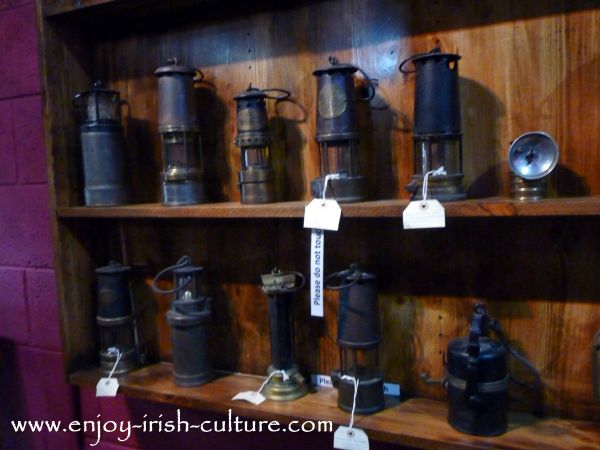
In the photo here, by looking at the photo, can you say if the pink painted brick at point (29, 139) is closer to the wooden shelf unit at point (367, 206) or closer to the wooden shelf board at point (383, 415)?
the wooden shelf unit at point (367, 206)

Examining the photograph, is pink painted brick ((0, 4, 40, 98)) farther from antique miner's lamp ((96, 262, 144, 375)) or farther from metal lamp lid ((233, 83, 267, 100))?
metal lamp lid ((233, 83, 267, 100))

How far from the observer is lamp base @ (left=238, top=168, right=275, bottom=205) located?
4.32ft

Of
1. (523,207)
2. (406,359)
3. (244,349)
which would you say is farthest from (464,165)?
(244,349)

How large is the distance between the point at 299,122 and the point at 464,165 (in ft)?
1.38

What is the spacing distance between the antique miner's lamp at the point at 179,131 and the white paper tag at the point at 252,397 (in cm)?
49

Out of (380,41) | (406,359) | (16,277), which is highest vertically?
(380,41)

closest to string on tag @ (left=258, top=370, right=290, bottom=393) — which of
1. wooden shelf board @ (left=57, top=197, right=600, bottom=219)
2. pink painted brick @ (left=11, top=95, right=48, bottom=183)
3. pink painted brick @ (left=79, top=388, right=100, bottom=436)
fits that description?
wooden shelf board @ (left=57, top=197, right=600, bottom=219)

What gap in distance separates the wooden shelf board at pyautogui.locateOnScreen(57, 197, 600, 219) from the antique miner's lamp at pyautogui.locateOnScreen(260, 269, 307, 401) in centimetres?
19

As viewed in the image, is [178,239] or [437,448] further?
[178,239]

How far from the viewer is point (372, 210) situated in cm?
112

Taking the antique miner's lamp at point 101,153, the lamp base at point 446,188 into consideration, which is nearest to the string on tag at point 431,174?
the lamp base at point 446,188

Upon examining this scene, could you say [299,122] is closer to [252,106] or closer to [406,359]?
[252,106]

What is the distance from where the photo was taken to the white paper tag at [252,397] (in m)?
1.30

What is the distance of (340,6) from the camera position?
4.29 ft
